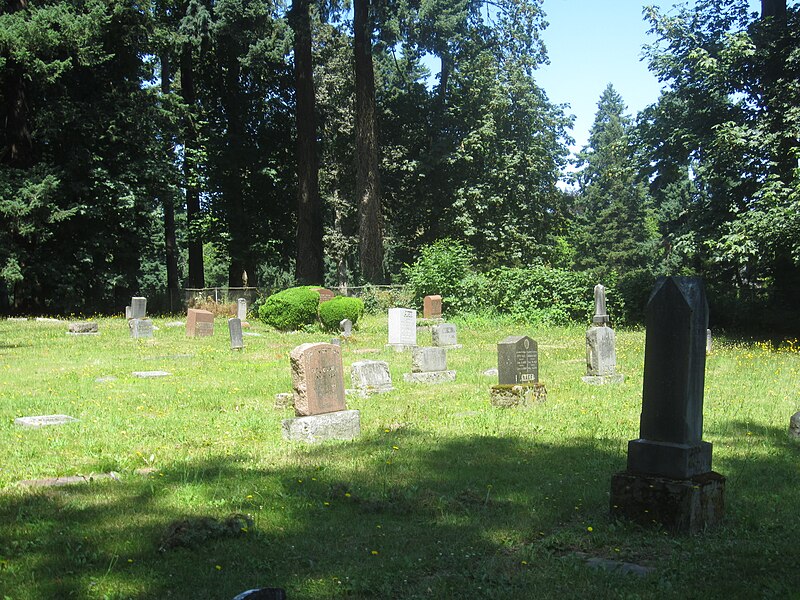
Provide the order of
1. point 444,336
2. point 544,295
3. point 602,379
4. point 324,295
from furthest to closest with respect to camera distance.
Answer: point 544,295 < point 324,295 < point 444,336 < point 602,379

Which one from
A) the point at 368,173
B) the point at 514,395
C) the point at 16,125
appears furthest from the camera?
the point at 368,173

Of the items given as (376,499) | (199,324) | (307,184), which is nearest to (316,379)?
(376,499)

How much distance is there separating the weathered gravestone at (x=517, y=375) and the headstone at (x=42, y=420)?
5748mm

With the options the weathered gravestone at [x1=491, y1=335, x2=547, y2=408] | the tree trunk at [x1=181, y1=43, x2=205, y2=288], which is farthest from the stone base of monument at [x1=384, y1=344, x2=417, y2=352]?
the tree trunk at [x1=181, y1=43, x2=205, y2=288]

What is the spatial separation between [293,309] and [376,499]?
17690 millimetres

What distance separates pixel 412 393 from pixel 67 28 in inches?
802

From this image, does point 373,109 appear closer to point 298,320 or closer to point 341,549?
point 298,320

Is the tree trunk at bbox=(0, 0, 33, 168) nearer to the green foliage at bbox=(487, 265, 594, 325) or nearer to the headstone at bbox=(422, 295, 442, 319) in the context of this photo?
the headstone at bbox=(422, 295, 442, 319)

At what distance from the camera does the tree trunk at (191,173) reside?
33312 mm

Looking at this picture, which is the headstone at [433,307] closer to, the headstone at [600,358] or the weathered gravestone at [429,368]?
the weathered gravestone at [429,368]

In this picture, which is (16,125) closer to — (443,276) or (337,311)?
(337,311)

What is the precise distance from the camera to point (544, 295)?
2702 centimetres

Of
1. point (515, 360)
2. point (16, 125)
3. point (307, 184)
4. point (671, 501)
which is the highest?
point (16, 125)

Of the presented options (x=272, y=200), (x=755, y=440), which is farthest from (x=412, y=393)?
(x=272, y=200)
